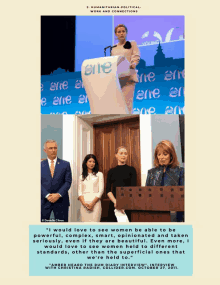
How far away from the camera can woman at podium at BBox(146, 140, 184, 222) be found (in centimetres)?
318

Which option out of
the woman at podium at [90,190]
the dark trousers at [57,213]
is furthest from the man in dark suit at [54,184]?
the woman at podium at [90,190]

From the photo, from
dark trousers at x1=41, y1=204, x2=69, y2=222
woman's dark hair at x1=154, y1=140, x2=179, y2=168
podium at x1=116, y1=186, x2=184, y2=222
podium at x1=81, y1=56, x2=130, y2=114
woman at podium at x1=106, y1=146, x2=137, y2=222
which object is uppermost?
podium at x1=81, y1=56, x2=130, y2=114

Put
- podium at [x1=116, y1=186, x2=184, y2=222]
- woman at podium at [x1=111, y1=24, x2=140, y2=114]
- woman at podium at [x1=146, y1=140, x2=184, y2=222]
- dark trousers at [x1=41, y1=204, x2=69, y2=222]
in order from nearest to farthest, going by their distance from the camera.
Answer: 1. podium at [x1=116, y1=186, x2=184, y2=222]
2. woman at podium at [x1=146, y1=140, x2=184, y2=222]
3. dark trousers at [x1=41, y1=204, x2=69, y2=222]
4. woman at podium at [x1=111, y1=24, x2=140, y2=114]

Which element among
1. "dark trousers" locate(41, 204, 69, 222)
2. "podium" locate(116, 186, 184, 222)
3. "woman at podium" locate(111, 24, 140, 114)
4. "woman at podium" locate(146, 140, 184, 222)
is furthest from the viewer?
"woman at podium" locate(111, 24, 140, 114)

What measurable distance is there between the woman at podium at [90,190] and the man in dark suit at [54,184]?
13cm

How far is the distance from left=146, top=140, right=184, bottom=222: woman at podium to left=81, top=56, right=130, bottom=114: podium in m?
0.56

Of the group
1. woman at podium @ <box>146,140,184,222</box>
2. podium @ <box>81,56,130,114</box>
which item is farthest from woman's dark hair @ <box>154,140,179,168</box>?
podium @ <box>81,56,130,114</box>

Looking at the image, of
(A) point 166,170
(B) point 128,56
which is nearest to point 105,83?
(B) point 128,56

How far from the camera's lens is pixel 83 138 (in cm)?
353

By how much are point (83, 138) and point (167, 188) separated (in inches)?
38.7

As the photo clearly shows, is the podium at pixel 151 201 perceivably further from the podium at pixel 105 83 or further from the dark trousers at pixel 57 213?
the podium at pixel 105 83

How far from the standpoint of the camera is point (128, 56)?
12.2ft

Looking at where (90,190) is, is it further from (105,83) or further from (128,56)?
(128,56)

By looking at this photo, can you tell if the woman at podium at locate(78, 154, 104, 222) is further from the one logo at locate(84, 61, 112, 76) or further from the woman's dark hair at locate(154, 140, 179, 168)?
the one logo at locate(84, 61, 112, 76)
